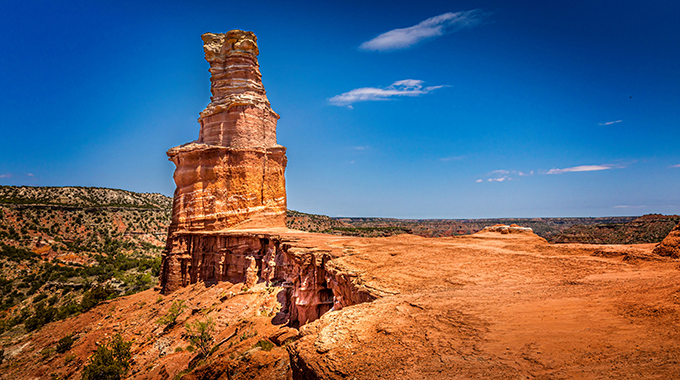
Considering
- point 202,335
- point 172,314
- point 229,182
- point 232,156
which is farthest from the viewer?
point 232,156

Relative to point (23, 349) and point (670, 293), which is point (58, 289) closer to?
point (23, 349)

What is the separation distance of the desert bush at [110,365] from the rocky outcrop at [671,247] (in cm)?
2217

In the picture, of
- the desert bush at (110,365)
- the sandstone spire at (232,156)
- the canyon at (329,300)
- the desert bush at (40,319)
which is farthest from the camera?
the desert bush at (40,319)

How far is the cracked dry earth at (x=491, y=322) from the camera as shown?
436cm

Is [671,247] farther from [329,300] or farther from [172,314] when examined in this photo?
[172,314]

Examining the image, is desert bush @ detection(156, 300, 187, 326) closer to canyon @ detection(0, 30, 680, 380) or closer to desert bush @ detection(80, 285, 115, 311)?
canyon @ detection(0, 30, 680, 380)

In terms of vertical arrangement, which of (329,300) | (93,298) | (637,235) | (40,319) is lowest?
(40,319)

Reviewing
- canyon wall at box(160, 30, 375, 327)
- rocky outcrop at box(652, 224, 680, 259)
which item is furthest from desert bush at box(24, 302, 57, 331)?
rocky outcrop at box(652, 224, 680, 259)

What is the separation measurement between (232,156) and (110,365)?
14.7 metres

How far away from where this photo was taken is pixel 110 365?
48.4 feet

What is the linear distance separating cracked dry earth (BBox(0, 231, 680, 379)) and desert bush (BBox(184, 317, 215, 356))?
3.00 feet

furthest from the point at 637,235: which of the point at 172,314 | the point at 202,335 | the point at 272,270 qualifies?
the point at 172,314

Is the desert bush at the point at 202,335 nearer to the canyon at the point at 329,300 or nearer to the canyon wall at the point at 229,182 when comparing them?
the canyon at the point at 329,300

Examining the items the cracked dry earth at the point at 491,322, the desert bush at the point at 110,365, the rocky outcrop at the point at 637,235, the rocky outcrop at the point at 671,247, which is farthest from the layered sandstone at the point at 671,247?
the desert bush at the point at 110,365
